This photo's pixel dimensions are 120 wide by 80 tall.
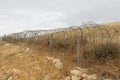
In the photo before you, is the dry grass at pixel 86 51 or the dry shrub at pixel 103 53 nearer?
the dry grass at pixel 86 51

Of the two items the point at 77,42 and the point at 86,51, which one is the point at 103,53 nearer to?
the point at 86,51

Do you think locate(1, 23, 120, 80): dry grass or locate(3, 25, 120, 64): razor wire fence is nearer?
locate(1, 23, 120, 80): dry grass

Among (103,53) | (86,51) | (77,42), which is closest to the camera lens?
(77,42)

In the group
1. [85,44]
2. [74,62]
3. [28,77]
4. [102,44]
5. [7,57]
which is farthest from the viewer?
[7,57]

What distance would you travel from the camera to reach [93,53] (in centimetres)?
1567

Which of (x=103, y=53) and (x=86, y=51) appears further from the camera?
(x=86, y=51)

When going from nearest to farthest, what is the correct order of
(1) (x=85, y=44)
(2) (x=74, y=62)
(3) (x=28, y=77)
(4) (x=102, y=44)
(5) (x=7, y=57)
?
(3) (x=28, y=77) < (2) (x=74, y=62) < (4) (x=102, y=44) < (1) (x=85, y=44) < (5) (x=7, y=57)

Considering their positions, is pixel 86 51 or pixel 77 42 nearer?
pixel 77 42

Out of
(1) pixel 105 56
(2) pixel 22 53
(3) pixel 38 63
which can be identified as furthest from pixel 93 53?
(2) pixel 22 53

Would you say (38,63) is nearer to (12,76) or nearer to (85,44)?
(12,76)

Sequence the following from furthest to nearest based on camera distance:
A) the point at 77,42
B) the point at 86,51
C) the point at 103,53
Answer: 1. the point at 86,51
2. the point at 103,53
3. the point at 77,42

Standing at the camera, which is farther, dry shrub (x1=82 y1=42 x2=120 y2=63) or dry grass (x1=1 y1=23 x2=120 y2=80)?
dry shrub (x1=82 y1=42 x2=120 y2=63)

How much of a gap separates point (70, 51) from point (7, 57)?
15.8ft

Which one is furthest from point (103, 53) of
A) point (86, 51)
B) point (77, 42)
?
point (77, 42)
